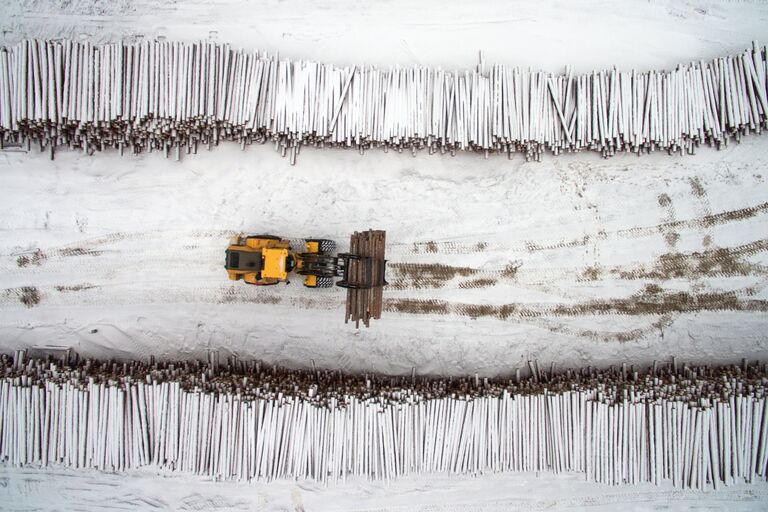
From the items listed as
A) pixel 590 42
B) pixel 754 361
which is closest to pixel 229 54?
pixel 590 42

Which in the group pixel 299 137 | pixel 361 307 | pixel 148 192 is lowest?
pixel 361 307

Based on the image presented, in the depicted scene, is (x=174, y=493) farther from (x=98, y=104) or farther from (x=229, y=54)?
(x=229, y=54)

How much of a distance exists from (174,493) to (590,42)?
36.8 ft

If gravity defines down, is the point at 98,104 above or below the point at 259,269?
above

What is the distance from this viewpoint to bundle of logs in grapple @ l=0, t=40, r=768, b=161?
8391 millimetres

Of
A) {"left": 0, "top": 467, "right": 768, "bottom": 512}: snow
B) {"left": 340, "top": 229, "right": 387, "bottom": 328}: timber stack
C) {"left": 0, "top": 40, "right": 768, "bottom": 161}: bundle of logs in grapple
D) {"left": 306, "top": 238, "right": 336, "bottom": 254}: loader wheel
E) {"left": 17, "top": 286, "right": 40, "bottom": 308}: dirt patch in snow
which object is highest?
{"left": 0, "top": 40, "right": 768, "bottom": 161}: bundle of logs in grapple

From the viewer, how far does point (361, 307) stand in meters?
8.20

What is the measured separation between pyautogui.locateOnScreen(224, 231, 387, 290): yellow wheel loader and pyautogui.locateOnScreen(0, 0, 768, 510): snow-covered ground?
59 centimetres

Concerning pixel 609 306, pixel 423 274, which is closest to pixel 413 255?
pixel 423 274

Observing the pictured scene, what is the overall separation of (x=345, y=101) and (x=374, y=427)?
562 cm

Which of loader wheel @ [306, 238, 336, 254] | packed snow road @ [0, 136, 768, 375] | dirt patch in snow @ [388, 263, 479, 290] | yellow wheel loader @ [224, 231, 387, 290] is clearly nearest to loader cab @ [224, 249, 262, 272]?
yellow wheel loader @ [224, 231, 387, 290]

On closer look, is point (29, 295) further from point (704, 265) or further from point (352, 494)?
point (704, 265)

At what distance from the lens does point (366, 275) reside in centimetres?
809

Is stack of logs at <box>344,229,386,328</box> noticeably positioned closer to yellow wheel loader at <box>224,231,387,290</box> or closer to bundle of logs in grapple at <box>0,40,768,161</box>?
yellow wheel loader at <box>224,231,387,290</box>
